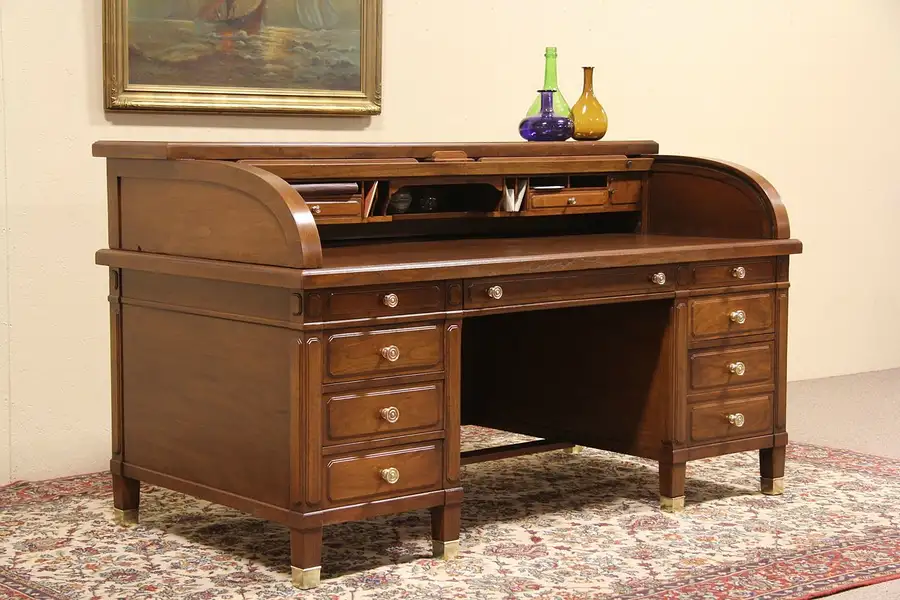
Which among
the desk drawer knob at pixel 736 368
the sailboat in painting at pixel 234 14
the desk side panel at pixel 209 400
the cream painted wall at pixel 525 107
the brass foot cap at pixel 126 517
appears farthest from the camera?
the sailboat in painting at pixel 234 14

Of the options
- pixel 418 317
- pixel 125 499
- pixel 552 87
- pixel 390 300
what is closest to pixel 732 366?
pixel 552 87

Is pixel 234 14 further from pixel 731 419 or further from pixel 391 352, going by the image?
pixel 731 419

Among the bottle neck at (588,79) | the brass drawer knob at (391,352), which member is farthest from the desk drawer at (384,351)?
the bottle neck at (588,79)

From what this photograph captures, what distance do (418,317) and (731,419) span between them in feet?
4.23

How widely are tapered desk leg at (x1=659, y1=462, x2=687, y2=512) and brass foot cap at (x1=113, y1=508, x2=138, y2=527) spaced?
1562 mm

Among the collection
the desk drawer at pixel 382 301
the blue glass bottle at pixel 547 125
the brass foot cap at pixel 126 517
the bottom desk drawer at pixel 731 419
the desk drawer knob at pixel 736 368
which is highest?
the blue glass bottle at pixel 547 125

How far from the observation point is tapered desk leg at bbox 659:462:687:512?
4.25m

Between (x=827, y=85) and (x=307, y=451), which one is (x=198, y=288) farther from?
(x=827, y=85)

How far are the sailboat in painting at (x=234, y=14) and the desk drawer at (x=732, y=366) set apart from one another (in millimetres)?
1859

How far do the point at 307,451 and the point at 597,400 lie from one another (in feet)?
4.44

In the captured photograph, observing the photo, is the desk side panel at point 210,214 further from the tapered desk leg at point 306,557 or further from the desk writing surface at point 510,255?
the tapered desk leg at point 306,557

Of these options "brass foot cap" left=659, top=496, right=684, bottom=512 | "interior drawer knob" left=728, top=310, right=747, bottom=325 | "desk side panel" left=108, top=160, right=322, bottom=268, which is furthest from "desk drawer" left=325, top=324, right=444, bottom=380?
"interior drawer knob" left=728, top=310, right=747, bottom=325

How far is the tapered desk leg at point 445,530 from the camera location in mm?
3684

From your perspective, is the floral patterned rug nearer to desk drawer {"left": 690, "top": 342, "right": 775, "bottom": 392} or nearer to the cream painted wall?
desk drawer {"left": 690, "top": 342, "right": 775, "bottom": 392}
